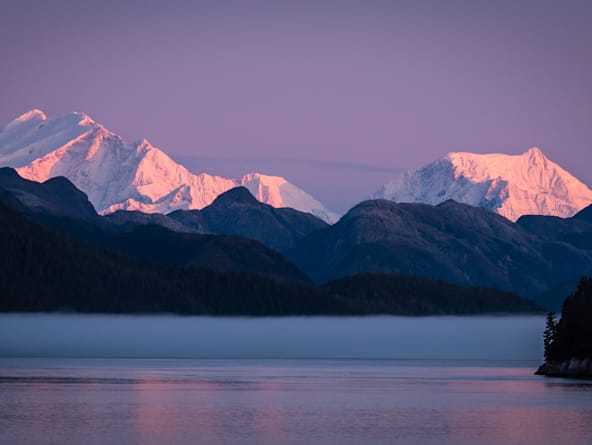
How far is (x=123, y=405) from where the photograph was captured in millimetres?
186125

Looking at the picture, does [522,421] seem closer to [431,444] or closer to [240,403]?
[431,444]

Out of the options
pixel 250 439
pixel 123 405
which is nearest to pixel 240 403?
pixel 123 405

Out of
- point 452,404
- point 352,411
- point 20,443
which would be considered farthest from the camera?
point 452,404

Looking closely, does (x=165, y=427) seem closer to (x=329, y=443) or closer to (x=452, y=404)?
(x=329, y=443)

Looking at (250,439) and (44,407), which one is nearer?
(250,439)

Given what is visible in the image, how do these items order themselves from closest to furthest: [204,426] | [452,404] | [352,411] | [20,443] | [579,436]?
[20,443] < [579,436] < [204,426] < [352,411] < [452,404]

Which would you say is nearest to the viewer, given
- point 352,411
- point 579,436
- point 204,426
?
point 579,436

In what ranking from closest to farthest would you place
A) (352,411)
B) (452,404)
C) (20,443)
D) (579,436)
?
(20,443) < (579,436) < (352,411) < (452,404)

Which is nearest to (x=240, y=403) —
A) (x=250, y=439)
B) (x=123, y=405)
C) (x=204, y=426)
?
(x=123, y=405)

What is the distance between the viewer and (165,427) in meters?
151

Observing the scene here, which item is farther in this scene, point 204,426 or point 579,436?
point 204,426

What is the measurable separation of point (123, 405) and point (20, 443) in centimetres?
5543

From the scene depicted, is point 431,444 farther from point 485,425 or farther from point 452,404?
point 452,404

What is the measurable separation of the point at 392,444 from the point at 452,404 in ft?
204
